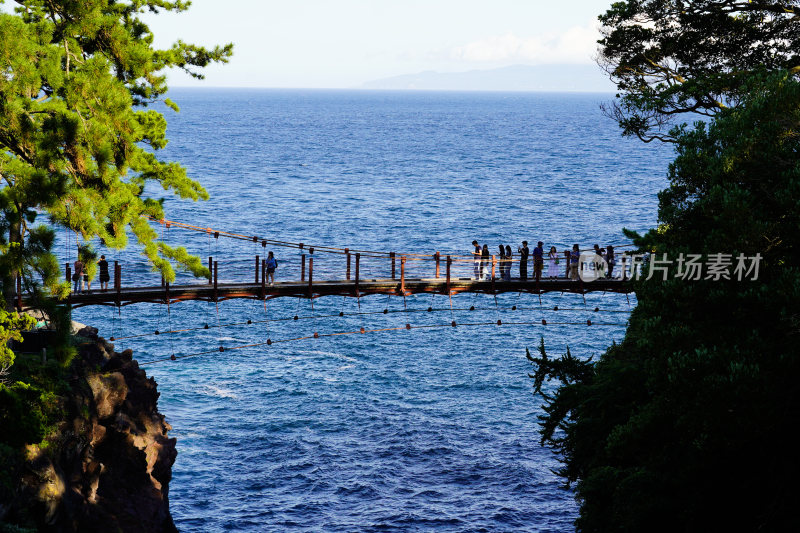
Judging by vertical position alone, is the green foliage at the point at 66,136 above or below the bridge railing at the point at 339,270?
above

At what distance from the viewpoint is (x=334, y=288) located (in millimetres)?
28797

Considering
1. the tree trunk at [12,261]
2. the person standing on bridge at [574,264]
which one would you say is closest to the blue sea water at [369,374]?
the person standing on bridge at [574,264]

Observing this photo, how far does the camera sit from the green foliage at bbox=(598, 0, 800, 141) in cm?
1922

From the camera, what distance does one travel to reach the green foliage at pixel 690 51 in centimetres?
1922

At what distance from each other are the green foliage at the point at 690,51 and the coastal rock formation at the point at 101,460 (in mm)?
17124

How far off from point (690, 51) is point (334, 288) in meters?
14.3

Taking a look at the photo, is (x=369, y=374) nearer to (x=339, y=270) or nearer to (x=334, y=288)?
(x=339, y=270)

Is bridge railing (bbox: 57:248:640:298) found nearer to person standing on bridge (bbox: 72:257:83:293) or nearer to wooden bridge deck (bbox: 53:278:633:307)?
wooden bridge deck (bbox: 53:278:633:307)

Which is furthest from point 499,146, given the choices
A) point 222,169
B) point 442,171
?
point 222,169

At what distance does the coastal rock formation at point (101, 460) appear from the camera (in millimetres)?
19656

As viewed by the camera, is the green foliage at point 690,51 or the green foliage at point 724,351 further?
the green foliage at point 690,51

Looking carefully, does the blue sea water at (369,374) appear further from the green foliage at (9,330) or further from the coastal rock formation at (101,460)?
the green foliage at (9,330)

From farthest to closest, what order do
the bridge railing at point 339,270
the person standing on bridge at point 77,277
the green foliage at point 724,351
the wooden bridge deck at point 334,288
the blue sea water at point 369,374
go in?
the bridge railing at point 339,270 < the blue sea water at point 369,374 < the wooden bridge deck at point 334,288 < the person standing on bridge at point 77,277 < the green foliage at point 724,351

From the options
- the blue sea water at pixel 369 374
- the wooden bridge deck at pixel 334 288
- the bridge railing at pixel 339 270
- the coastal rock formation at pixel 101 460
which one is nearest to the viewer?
the coastal rock formation at pixel 101 460
